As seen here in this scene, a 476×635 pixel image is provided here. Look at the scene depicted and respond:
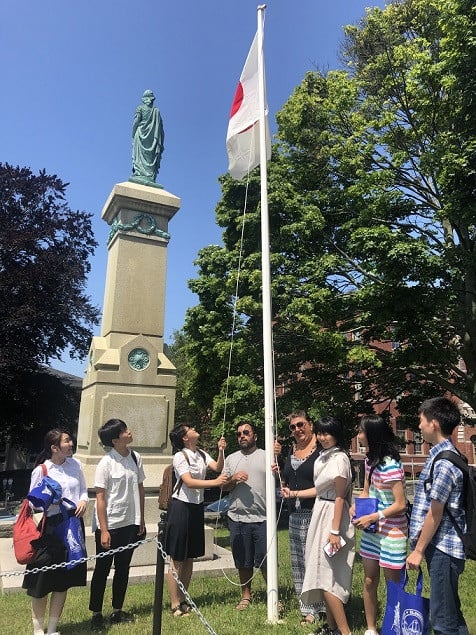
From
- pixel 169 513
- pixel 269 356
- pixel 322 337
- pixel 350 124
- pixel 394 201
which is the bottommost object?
pixel 169 513

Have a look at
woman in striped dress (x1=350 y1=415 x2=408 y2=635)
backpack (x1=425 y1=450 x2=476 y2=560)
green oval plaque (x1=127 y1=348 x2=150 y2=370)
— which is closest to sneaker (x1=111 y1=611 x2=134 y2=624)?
woman in striped dress (x1=350 y1=415 x2=408 y2=635)

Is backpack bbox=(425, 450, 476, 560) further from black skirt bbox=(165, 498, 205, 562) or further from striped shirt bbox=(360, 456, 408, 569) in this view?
black skirt bbox=(165, 498, 205, 562)

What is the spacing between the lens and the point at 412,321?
469 inches

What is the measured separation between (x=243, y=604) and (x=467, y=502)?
9.54 feet

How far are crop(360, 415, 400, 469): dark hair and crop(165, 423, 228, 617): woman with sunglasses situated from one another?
63.9 inches

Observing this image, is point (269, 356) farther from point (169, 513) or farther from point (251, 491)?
point (169, 513)

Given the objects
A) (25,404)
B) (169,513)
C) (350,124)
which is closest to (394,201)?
(350,124)

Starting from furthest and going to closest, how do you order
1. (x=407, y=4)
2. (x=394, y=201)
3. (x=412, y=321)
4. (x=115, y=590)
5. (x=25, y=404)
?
(x=25, y=404), (x=407, y=4), (x=394, y=201), (x=412, y=321), (x=115, y=590)

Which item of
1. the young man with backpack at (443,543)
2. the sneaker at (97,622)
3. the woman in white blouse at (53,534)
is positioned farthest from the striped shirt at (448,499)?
the sneaker at (97,622)

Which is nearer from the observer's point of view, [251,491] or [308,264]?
[251,491]

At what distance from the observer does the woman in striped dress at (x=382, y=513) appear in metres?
3.84

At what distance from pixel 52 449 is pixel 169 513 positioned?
4.55 ft

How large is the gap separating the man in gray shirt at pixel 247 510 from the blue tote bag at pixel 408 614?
2008 millimetres

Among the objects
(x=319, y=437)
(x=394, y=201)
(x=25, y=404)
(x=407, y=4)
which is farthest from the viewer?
(x=25, y=404)
